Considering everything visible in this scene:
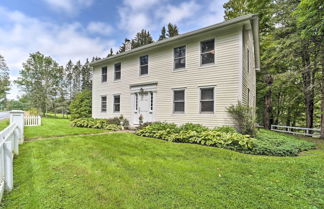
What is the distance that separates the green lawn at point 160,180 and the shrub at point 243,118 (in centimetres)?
256

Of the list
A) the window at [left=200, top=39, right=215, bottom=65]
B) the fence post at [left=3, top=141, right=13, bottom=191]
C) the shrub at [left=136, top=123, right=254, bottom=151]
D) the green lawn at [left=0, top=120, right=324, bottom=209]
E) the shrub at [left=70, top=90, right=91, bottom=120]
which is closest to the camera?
the green lawn at [left=0, top=120, right=324, bottom=209]

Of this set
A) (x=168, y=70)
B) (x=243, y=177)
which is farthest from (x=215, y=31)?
(x=243, y=177)

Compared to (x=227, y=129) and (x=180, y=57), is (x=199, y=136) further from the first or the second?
(x=180, y=57)

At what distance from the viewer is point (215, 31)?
8047 mm

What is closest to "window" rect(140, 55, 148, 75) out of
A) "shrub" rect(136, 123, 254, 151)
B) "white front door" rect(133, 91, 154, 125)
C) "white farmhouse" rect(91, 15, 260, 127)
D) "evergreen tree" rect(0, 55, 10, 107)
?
"white farmhouse" rect(91, 15, 260, 127)

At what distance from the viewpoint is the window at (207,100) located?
8.16 m

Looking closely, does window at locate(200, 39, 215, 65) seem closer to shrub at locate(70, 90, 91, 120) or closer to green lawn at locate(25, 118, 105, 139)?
green lawn at locate(25, 118, 105, 139)

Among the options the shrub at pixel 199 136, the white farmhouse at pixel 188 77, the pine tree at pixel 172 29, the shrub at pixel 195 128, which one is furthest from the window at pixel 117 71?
the pine tree at pixel 172 29

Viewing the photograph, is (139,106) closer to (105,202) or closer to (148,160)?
(148,160)

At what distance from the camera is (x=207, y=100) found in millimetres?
8250

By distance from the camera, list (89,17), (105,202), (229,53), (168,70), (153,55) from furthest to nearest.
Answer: (89,17)
(153,55)
(168,70)
(229,53)
(105,202)

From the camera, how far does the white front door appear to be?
10.4 meters

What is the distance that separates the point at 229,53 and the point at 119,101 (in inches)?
337

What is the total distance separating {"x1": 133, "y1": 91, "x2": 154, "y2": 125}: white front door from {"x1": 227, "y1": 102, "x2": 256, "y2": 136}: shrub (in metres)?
5.09
